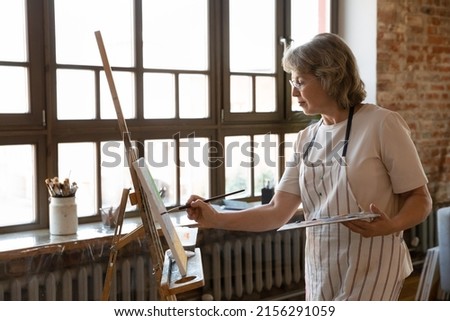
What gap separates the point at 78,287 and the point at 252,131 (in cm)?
147

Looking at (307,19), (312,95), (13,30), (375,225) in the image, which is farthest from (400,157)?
(307,19)

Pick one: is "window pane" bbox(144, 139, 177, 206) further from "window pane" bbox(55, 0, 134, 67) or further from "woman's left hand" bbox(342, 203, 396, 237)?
"woman's left hand" bbox(342, 203, 396, 237)

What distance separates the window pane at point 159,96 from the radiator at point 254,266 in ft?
2.50

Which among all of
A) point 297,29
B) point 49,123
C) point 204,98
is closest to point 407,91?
point 297,29

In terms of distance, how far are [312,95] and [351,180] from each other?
11.6 inches

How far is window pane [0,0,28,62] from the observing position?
2.91m

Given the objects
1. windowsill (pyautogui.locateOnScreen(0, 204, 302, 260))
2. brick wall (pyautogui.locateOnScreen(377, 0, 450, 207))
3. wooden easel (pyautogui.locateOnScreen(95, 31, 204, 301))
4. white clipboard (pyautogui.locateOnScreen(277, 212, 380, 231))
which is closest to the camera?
white clipboard (pyautogui.locateOnScreen(277, 212, 380, 231))

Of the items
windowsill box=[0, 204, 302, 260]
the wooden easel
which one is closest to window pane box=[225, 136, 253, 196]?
windowsill box=[0, 204, 302, 260]

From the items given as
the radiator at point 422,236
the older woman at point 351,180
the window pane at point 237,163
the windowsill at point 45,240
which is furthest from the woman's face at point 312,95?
the radiator at point 422,236

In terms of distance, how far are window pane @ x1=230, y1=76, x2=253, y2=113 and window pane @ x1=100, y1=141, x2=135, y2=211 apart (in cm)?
80

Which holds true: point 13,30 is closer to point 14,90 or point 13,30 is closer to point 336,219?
point 14,90

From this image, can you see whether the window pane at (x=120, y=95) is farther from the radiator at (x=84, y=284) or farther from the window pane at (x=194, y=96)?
the radiator at (x=84, y=284)

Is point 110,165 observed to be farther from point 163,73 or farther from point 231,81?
point 231,81

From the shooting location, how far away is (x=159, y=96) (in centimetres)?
345
